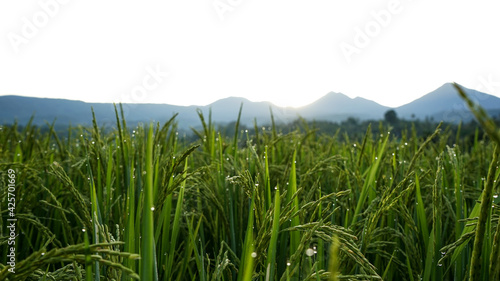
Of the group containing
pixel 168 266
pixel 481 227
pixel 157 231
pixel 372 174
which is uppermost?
pixel 481 227

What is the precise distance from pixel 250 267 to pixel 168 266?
535 millimetres

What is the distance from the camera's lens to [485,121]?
400 mm

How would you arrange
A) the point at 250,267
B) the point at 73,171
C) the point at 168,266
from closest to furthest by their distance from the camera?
the point at 250,267, the point at 168,266, the point at 73,171

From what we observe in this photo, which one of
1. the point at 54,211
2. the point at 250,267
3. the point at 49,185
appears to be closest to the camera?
the point at 250,267

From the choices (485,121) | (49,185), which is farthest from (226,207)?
(485,121)

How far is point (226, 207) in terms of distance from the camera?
175 centimetres

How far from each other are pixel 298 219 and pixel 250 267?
511 millimetres

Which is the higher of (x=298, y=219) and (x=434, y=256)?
(x=298, y=219)

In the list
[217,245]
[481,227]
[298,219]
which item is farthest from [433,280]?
[217,245]

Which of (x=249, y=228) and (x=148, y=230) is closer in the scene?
(x=148, y=230)

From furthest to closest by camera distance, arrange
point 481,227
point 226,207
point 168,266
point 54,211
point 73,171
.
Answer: point 73,171 < point 54,211 < point 226,207 < point 168,266 < point 481,227

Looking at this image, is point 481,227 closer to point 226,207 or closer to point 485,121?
point 485,121

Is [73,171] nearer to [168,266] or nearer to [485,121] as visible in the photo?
[168,266]

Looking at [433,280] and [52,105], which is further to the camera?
[52,105]
